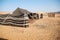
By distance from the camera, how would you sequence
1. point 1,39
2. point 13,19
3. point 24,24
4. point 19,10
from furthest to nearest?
point 19,10, point 13,19, point 24,24, point 1,39

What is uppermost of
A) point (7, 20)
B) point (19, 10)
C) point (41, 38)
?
point (19, 10)

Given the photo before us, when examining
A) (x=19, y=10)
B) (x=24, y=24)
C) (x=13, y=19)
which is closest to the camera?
(x=24, y=24)

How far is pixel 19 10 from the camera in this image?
7.96m

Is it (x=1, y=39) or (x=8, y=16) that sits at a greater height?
Answer: (x=8, y=16)

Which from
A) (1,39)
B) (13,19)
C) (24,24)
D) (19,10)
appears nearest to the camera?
(1,39)

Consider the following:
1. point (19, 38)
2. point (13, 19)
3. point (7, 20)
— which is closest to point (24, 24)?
point (13, 19)

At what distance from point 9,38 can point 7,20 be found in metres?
2.81

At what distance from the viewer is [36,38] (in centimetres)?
366

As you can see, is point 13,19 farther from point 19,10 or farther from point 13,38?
point 13,38

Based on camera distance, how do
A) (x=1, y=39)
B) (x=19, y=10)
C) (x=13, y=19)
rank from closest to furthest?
(x=1, y=39), (x=13, y=19), (x=19, y=10)

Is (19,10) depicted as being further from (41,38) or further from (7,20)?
(41,38)

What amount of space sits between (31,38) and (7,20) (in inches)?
121

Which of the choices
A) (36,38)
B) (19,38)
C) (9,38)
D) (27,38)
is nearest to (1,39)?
(9,38)

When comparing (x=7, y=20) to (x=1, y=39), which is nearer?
(x=1, y=39)
